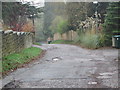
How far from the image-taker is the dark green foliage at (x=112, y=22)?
52.7ft

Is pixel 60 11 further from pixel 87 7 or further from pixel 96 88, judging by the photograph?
pixel 96 88

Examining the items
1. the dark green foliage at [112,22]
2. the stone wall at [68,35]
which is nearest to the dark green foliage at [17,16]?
the dark green foliage at [112,22]

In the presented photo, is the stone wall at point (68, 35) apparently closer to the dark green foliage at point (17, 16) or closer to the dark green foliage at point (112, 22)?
the dark green foliage at point (112, 22)

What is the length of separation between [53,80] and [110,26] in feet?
39.9

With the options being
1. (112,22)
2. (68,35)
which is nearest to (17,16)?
(112,22)

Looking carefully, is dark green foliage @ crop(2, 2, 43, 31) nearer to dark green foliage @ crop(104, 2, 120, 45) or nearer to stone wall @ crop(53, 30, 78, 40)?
dark green foliage @ crop(104, 2, 120, 45)

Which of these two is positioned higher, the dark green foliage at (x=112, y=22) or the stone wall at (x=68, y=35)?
the dark green foliage at (x=112, y=22)

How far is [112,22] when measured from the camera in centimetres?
1630

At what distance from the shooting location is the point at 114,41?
594 inches

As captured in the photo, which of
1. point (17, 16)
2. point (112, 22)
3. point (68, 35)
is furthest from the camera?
point (68, 35)

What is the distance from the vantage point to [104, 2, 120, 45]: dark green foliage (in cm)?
1606

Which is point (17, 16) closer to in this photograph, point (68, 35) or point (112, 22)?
point (112, 22)

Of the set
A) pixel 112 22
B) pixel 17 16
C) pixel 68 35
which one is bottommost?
pixel 68 35

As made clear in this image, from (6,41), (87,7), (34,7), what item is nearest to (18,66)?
(6,41)
